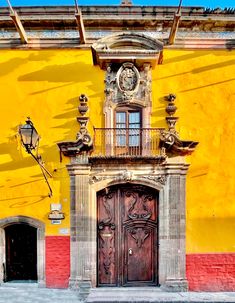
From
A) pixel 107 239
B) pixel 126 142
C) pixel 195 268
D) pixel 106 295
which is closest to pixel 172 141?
pixel 126 142

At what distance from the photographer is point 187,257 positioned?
10.4m

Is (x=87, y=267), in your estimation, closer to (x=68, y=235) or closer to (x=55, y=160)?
(x=68, y=235)

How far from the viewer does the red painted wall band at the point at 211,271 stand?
10.4 meters

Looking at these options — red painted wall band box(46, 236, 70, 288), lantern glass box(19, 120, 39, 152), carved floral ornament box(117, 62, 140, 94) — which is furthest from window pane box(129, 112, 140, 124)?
red painted wall band box(46, 236, 70, 288)

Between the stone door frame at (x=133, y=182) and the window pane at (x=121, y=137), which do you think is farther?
the window pane at (x=121, y=137)

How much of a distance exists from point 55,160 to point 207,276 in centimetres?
484

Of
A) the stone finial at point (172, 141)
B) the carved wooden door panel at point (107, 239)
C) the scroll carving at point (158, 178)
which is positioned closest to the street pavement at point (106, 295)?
the carved wooden door panel at point (107, 239)

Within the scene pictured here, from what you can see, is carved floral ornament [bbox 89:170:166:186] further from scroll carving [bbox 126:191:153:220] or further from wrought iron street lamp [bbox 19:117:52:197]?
wrought iron street lamp [bbox 19:117:52:197]

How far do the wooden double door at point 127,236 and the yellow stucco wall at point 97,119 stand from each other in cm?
95

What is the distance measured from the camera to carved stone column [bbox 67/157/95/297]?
10.3 metres

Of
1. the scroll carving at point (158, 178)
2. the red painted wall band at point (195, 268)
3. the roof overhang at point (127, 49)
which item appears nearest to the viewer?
the red painted wall band at point (195, 268)

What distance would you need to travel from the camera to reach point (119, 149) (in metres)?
10.8

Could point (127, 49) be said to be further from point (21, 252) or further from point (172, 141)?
→ point (21, 252)

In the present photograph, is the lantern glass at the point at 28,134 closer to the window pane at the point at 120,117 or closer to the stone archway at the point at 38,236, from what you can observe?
the stone archway at the point at 38,236
